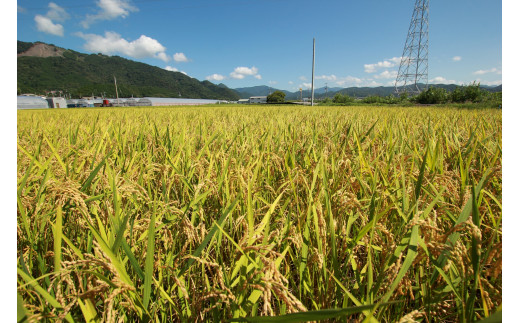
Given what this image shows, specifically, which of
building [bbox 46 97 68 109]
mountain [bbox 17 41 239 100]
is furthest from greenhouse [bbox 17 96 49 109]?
mountain [bbox 17 41 239 100]

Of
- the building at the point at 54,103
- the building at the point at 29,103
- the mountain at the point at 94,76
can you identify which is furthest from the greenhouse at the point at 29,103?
the mountain at the point at 94,76

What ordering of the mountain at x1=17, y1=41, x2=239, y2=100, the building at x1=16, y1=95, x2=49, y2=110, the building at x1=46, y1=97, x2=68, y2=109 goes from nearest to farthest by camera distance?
1. the building at x1=16, y1=95, x2=49, y2=110
2. the building at x1=46, y1=97, x2=68, y2=109
3. the mountain at x1=17, y1=41, x2=239, y2=100

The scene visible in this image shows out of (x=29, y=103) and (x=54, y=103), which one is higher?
(x=54, y=103)

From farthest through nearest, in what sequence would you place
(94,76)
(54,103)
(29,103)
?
(94,76) < (54,103) < (29,103)

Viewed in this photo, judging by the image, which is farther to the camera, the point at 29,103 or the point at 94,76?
the point at 94,76

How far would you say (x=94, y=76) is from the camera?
92.9 meters

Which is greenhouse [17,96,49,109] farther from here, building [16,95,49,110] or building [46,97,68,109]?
building [46,97,68,109]

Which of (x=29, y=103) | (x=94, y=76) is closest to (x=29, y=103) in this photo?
(x=29, y=103)

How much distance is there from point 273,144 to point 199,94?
113801 mm

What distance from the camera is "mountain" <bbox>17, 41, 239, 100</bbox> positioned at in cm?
7556

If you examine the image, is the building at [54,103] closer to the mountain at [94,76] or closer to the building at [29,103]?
the building at [29,103]

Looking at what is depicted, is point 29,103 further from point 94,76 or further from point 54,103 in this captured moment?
point 94,76

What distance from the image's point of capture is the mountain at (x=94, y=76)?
2975 inches

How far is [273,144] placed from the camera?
1.85 metres
